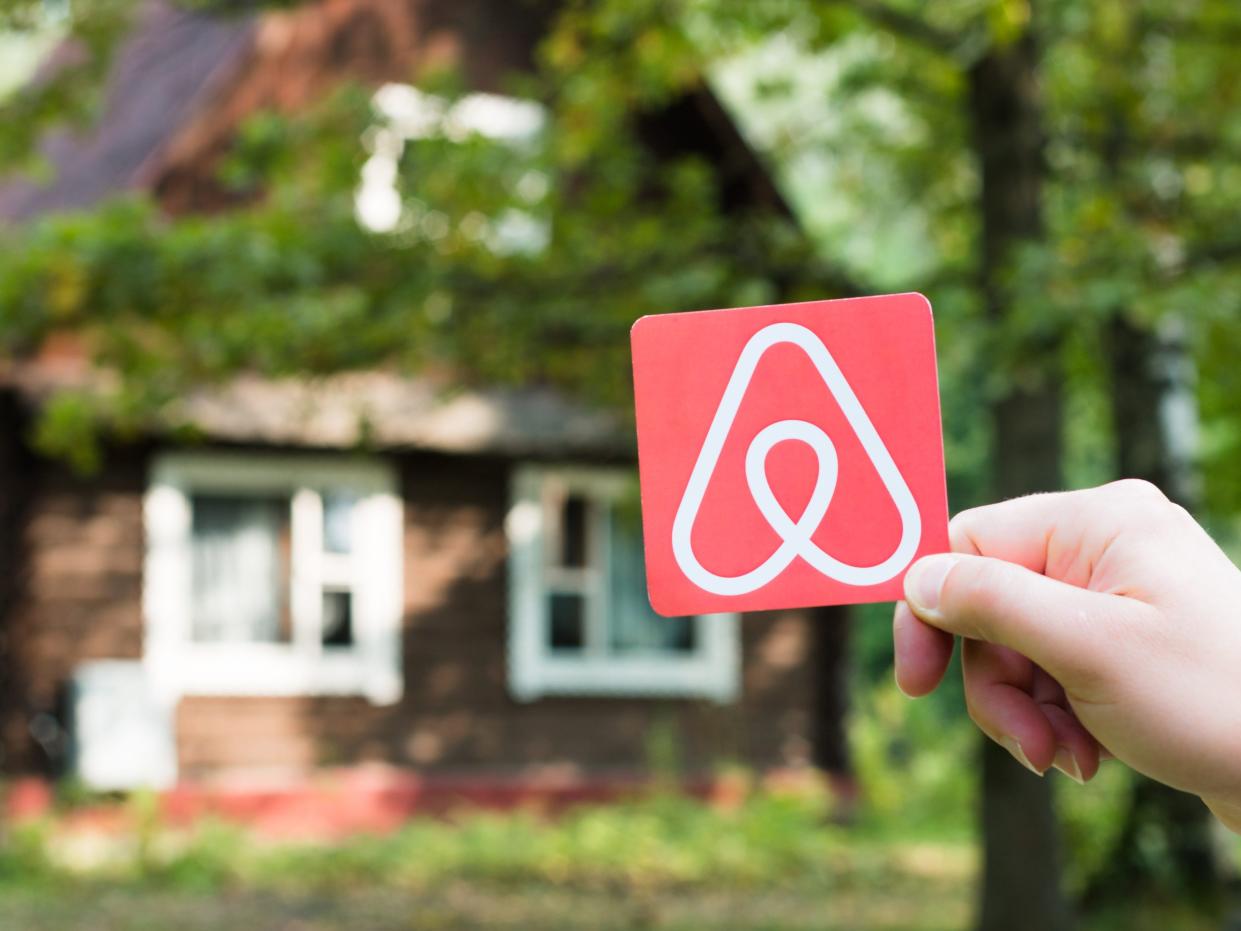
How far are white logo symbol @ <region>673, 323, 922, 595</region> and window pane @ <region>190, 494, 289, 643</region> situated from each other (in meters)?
11.1

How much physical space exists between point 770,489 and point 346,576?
1139 centimetres

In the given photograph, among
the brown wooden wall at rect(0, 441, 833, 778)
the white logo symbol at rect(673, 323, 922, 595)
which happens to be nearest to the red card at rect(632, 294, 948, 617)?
the white logo symbol at rect(673, 323, 922, 595)

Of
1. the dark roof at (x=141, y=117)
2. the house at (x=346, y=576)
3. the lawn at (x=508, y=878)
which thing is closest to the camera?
the lawn at (x=508, y=878)

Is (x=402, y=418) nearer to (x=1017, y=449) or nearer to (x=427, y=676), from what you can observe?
(x=427, y=676)

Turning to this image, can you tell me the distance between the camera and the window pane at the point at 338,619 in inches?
504

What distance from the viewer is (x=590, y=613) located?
1407 cm

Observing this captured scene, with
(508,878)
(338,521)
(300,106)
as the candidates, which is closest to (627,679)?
(338,521)

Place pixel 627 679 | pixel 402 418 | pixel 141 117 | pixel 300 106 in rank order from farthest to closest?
pixel 627 679, pixel 141 117, pixel 402 418, pixel 300 106

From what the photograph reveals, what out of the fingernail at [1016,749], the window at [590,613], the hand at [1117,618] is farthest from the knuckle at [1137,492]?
the window at [590,613]

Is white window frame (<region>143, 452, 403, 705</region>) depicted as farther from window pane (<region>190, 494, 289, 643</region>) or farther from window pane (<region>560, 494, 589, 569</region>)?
window pane (<region>560, 494, 589, 569</region>)

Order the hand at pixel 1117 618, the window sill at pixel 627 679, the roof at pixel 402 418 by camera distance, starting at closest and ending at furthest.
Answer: the hand at pixel 1117 618, the roof at pixel 402 418, the window sill at pixel 627 679

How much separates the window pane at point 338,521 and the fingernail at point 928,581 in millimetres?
11446

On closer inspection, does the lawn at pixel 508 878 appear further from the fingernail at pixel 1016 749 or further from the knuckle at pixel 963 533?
the knuckle at pixel 963 533

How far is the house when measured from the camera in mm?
11500
